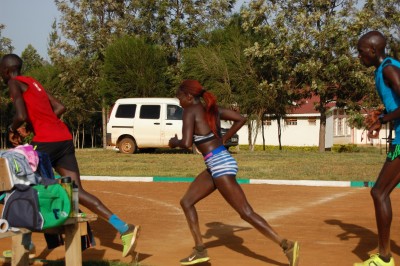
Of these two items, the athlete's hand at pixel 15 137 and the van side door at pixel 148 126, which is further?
the van side door at pixel 148 126

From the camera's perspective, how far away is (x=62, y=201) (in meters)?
5.21

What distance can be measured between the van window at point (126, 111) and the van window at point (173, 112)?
1.40 meters

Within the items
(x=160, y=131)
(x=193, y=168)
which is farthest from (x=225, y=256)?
(x=160, y=131)

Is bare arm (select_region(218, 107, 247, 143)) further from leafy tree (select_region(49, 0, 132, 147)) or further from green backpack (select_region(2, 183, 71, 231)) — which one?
leafy tree (select_region(49, 0, 132, 147))

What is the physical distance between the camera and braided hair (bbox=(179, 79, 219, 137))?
6.60m

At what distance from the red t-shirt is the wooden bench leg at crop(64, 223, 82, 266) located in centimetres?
156

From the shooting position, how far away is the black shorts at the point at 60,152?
6.75 m

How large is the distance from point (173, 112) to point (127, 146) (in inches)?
84.8

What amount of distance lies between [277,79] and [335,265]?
89.4ft

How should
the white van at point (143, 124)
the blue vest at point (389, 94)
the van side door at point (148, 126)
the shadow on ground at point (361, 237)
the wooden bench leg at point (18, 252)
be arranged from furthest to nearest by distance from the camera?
the van side door at point (148, 126)
the white van at point (143, 124)
the shadow on ground at point (361, 237)
the blue vest at point (389, 94)
the wooden bench leg at point (18, 252)

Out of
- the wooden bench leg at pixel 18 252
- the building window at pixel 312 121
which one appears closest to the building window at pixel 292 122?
the building window at pixel 312 121

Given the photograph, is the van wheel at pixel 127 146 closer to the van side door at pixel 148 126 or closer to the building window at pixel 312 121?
the van side door at pixel 148 126

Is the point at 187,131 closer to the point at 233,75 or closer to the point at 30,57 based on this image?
the point at 233,75

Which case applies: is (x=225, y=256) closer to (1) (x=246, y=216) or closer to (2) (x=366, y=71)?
(1) (x=246, y=216)
